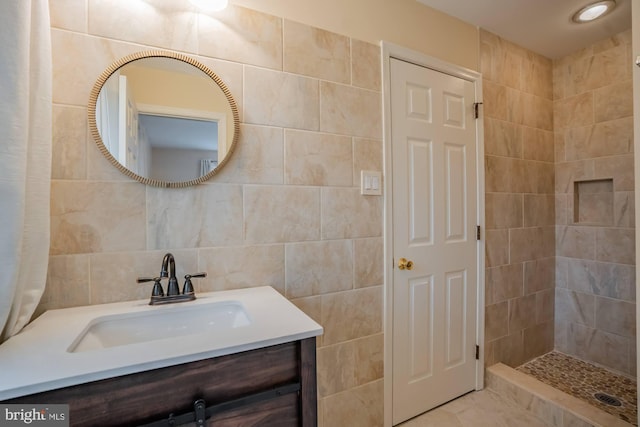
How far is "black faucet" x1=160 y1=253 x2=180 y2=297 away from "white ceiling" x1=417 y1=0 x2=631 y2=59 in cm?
192

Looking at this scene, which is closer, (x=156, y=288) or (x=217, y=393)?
(x=217, y=393)

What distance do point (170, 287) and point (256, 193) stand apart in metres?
0.50

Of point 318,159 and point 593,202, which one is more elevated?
point 318,159

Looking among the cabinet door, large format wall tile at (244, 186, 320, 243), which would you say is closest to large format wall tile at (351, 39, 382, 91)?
large format wall tile at (244, 186, 320, 243)

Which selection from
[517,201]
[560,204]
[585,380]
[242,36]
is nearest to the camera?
[242,36]

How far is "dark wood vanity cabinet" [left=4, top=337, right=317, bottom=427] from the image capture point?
0.64 metres

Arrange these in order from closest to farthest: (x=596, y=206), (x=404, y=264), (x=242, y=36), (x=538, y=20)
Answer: (x=242, y=36) < (x=404, y=264) < (x=538, y=20) < (x=596, y=206)

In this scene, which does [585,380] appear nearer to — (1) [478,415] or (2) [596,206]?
(1) [478,415]

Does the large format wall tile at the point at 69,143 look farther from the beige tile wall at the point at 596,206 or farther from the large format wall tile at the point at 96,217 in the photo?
the beige tile wall at the point at 596,206

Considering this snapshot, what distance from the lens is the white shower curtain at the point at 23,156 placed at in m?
0.70

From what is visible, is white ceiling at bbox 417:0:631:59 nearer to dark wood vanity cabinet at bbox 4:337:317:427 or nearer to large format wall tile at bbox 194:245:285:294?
large format wall tile at bbox 194:245:285:294

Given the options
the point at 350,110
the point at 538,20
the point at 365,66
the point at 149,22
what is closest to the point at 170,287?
the point at 149,22

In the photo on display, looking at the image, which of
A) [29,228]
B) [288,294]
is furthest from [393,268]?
[29,228]

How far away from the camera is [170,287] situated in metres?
1.07
